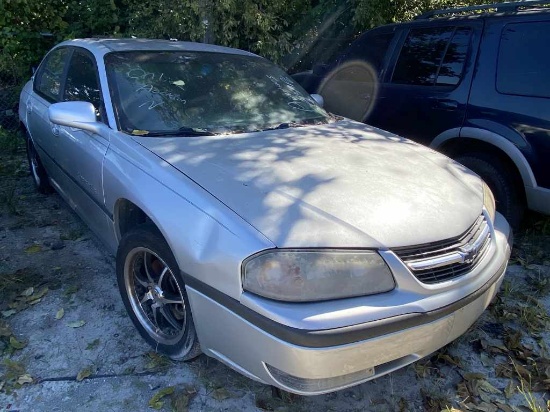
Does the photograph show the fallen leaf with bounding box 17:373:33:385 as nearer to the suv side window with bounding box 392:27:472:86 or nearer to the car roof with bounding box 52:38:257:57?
the car roof with bounding box 52:38:257:57

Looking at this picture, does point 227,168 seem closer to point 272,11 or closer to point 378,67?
point 378,67

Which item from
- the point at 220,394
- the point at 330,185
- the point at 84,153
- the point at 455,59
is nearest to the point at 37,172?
the point at 84,153

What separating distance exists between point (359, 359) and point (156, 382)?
1.09 m

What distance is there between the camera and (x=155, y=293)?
254cm

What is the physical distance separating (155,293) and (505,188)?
2820 millimetres

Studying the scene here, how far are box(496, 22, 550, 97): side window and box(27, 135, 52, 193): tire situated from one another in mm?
4087

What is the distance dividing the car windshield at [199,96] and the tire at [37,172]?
1823 mm

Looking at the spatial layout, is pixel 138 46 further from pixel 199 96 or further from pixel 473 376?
pixel 473 376

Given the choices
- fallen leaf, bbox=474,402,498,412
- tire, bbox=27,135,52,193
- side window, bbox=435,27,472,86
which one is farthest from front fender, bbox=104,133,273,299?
side window, bbox=435,27,472,86

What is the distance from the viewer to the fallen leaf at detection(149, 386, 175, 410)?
222 centimetres

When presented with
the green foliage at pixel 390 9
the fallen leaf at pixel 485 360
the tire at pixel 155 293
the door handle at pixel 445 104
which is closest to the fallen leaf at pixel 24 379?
the tire at pixel 155 293

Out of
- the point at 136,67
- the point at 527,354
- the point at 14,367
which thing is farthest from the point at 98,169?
the point at 527,354

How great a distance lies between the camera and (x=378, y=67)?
476 centimetres

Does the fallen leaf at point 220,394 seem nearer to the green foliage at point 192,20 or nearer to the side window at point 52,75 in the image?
the side window at point 52,75
